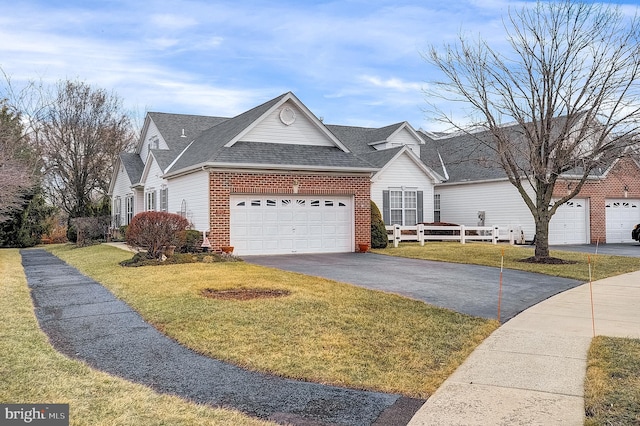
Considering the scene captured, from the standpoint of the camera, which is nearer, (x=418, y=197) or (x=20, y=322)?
(x=20, y=322)

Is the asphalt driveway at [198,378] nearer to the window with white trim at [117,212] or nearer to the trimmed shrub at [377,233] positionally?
the trimmed shrub at [377,233]

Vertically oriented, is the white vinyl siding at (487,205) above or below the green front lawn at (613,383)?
above

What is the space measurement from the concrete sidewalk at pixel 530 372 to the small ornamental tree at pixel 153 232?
1080 cm

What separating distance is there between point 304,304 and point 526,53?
12671 mm

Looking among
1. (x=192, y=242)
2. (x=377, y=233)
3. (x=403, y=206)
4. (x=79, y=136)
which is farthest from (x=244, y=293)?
(x=79, y=136)

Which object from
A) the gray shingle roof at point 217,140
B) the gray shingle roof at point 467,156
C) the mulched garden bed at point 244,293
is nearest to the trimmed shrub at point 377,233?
the gray shingle roof at point 467,156

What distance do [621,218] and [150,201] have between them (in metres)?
24.6

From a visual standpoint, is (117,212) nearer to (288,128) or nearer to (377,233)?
(288,128)

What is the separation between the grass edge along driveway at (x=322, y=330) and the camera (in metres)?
6.34

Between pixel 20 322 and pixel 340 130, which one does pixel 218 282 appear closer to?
pixel 20 322

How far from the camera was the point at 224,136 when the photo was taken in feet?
72.2

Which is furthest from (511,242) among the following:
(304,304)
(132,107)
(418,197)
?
(132,107)

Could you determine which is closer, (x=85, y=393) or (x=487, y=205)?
(x=85, y=393)

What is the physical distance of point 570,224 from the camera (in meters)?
28.6
